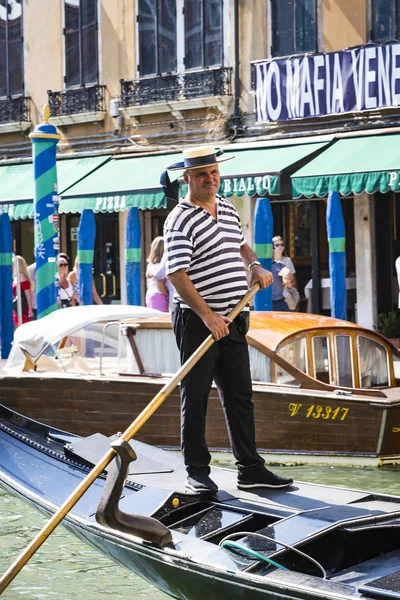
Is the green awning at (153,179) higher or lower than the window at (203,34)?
lower

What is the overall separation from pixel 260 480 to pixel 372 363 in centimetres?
332

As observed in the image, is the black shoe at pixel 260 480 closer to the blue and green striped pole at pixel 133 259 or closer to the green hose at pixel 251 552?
the green hose at pixel 251 552

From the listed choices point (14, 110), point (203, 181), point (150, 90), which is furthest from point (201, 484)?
point (14, 110)

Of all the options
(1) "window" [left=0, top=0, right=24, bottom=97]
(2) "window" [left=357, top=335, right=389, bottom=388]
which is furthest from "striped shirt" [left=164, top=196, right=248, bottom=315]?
(1) "window" [left=0, top=0, right=24, bottom=97]

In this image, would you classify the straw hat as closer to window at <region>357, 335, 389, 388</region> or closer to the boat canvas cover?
window at <region>357, 335, 389, 388</region>

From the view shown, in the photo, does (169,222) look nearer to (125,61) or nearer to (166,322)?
(166,322)

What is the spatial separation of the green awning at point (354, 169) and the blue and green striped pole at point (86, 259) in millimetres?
2435

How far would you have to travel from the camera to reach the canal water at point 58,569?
18.9 ft

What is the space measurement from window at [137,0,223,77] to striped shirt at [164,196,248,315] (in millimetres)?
10992

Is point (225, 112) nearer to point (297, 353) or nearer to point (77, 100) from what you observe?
point (77, 100)

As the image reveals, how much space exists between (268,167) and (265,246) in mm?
3278

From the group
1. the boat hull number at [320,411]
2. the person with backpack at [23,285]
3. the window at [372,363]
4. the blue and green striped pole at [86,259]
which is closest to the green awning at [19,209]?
the person with backpack at [23,285]

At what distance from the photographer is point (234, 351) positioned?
5605 millimetres

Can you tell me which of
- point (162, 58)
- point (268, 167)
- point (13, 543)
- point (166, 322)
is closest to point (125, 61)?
point (162, 58)
